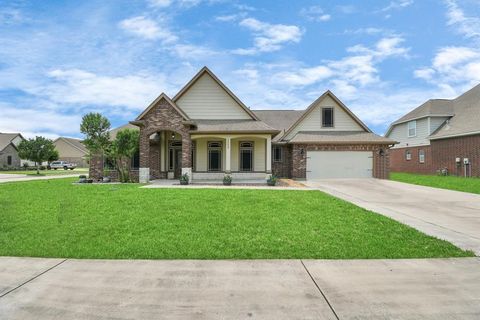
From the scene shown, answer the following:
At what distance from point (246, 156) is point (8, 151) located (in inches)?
2043

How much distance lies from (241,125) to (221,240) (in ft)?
44.8

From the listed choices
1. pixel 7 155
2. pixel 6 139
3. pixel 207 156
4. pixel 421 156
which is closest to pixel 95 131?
pixel 207 156

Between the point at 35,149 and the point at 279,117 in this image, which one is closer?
the point at 279,117

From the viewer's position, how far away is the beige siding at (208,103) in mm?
20234

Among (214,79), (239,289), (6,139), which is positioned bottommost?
(239,289)

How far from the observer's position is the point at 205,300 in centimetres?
359

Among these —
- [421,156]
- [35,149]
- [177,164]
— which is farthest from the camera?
[35,149]

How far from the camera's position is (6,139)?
2052 inches

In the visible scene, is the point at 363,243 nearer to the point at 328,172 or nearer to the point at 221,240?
the point at 221,240

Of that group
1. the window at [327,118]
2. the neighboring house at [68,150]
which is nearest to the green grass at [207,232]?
the window at [327,118]

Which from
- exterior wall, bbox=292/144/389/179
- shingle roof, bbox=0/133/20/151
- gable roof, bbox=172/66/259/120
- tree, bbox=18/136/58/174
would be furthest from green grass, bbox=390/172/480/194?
shingle roof, bbox=0/133/20/151

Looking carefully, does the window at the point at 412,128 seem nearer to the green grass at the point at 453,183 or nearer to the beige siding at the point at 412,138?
the beige siding at the point at 412,138

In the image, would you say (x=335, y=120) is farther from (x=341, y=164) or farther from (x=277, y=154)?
(x=277, y=154)

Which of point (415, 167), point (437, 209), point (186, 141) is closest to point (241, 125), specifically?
point (186, 141)
